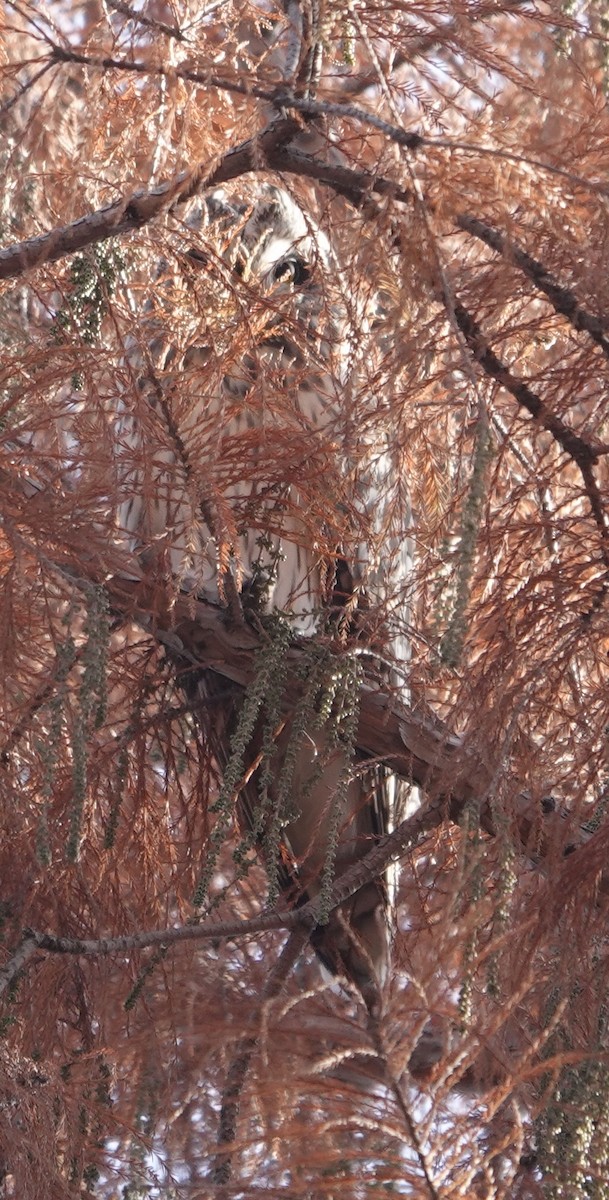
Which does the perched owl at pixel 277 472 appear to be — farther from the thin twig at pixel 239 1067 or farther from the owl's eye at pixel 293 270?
the thin twig at pixel 239 1067

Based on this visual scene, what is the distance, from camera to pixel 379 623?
8.24 feet

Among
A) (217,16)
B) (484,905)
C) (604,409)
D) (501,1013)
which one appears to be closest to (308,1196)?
(501,1013)

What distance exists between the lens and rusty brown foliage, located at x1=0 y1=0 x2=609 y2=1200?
6.41ft

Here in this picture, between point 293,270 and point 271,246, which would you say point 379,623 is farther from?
point 271,246

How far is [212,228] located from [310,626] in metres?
0.80

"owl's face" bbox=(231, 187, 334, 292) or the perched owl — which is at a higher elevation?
"owl's face" bbox=(231, 187, 334, 292)

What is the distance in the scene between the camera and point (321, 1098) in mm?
2180

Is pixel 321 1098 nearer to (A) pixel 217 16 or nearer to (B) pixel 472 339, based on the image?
(B) pixel 472 339

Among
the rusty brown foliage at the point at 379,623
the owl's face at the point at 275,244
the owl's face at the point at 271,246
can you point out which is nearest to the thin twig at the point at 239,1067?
the rusty brown foliage at the point at 379,623

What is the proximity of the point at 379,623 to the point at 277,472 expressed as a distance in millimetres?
323

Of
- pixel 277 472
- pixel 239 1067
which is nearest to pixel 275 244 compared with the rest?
pixel 277 472

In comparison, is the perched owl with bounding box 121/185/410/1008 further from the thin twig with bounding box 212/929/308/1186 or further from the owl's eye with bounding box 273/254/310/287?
the thin twig with bounding box 212/929/308/1186

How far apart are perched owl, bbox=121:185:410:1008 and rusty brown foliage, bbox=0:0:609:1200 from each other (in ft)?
0.08

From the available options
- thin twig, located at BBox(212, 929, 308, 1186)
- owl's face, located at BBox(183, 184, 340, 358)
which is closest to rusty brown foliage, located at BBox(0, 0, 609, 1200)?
thin twig, located at BBox(212, 929, 308, 1186)
